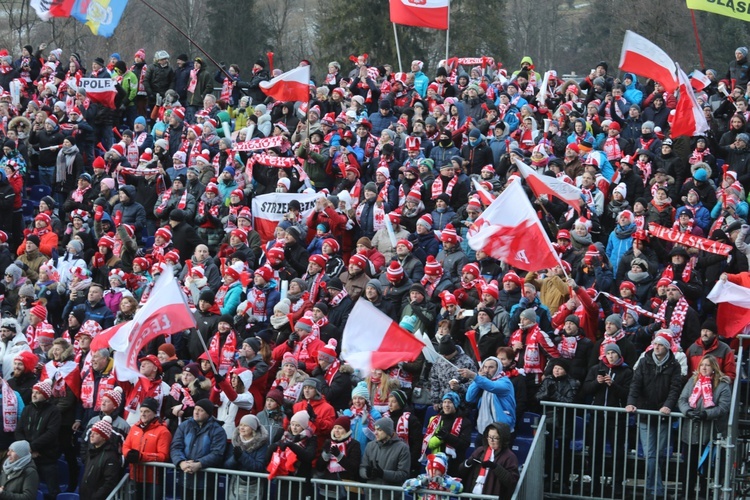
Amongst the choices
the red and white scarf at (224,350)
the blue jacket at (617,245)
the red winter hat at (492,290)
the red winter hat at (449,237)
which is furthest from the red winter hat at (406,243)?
the red and white scarf at (224,350)

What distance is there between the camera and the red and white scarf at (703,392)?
44.8 feet

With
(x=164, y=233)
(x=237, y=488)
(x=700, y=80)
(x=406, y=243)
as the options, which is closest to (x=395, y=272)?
Answer: (x=406, y=243)

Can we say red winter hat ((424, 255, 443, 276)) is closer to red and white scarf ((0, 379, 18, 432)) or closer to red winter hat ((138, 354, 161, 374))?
red winter hat ((138, 354, 161, 374))

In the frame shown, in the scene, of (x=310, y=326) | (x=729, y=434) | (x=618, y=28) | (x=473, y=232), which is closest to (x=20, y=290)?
(x=310, y=326)

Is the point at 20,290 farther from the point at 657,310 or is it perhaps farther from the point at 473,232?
the point at 657,310

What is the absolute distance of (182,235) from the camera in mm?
19484

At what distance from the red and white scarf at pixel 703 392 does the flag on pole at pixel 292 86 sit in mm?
9974

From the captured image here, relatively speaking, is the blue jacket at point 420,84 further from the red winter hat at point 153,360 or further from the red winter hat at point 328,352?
the red winter hat at point 153,360

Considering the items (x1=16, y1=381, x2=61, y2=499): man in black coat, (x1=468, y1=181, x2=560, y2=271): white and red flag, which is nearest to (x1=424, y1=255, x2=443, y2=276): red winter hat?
(x1=468, y1=181, x2=560, y2=271): white and red flag

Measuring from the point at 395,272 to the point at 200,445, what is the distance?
3.82 m

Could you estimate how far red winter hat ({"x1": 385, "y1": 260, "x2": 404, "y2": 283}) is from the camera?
16391 mm

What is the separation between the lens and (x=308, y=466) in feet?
43.6

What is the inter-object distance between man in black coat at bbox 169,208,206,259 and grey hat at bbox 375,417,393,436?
22.7 ft

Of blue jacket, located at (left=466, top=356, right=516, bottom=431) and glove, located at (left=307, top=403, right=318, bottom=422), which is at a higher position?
blue jacket, located at (left=466, top=356, right=516, bottom=431)
